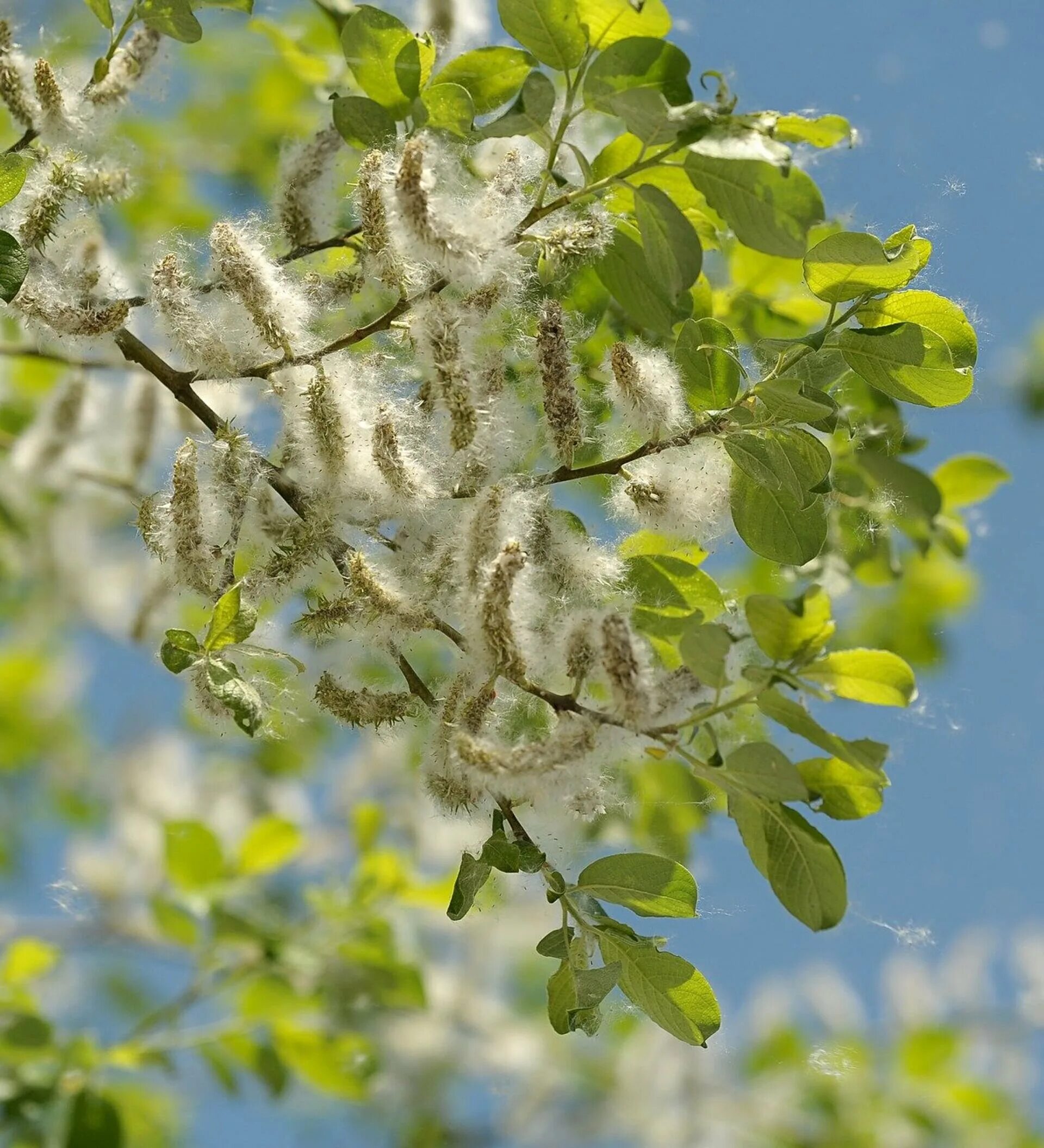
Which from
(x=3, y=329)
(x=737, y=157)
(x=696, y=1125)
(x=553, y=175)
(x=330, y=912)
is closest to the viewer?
(x=737, y=157)

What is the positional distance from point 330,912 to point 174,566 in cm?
144

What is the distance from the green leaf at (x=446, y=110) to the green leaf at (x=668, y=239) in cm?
24

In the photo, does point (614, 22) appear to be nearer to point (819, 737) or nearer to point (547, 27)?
point (547, 27)

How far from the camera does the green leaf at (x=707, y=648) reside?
2.91ft

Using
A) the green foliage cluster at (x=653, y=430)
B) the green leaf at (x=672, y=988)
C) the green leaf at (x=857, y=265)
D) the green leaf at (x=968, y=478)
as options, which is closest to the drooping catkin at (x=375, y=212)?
the green foliage cluster at (x=653, y=430)

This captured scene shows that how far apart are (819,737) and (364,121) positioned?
0.75 m

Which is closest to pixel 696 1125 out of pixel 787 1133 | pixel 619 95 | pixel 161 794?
pixel 787 1133

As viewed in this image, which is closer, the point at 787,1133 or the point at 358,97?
the point at 358,97

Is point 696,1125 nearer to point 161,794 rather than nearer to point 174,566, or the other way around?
point 161,794

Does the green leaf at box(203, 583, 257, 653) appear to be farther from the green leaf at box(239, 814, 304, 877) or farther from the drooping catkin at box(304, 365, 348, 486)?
the green leaf at box(239, 814, 304, 877)


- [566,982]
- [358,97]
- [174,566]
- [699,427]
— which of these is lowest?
[566,982]

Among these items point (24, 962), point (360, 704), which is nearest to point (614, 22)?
point (360, 704)

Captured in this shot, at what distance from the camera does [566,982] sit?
1059mm

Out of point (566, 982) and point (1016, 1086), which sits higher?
point (1016, 1086)
